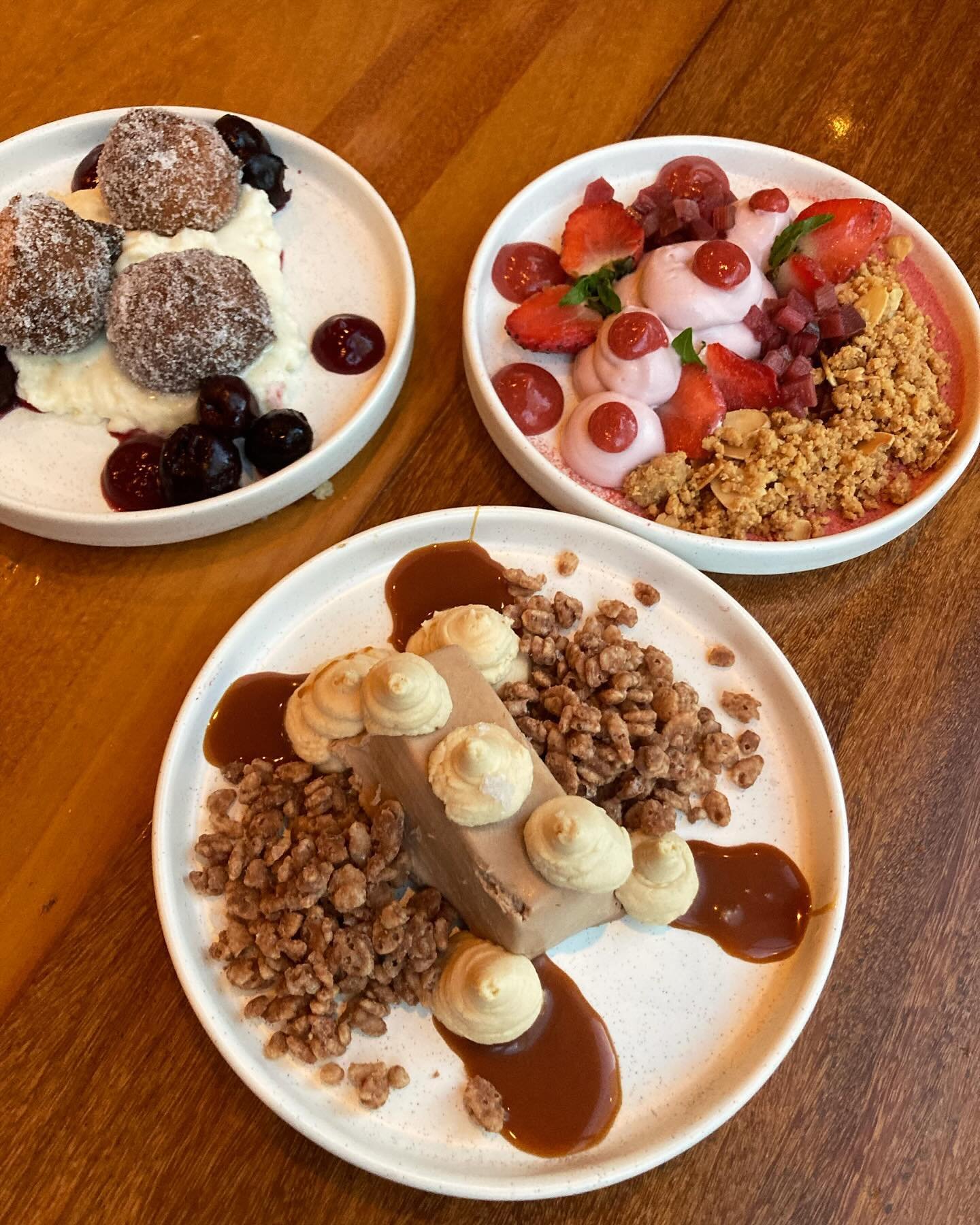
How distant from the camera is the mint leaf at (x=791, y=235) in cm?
156

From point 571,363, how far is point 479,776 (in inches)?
35.0

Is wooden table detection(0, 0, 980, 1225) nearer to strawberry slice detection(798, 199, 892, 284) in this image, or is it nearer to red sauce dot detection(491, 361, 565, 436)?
red sauce dot detection(491, 361, 565, 436)

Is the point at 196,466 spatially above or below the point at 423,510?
above

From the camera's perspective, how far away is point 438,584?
1363mm

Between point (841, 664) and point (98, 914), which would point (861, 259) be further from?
point (98, 914)

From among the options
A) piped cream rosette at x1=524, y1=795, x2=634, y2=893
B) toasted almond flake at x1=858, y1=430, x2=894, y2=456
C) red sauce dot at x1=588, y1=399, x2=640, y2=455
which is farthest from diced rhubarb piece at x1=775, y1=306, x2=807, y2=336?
piped cream rosette at x1=524, y1=795, x2=634, y2=893

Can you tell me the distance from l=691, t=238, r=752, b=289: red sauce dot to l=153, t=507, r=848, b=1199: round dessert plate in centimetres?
50

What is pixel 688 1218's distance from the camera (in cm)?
115

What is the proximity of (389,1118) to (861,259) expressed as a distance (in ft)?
5.40

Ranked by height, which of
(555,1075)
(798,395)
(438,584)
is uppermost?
(798,395)

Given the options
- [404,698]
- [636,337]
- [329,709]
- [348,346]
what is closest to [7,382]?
[348,346]

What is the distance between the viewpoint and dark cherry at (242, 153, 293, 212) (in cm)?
161

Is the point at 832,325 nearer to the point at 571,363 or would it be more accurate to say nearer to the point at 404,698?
the point at 571,363

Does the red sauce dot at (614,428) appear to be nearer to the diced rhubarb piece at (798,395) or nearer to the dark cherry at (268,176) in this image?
the diced rhubarb piece at (798,395)
